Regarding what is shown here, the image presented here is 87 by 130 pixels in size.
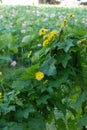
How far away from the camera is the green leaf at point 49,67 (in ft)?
6.26

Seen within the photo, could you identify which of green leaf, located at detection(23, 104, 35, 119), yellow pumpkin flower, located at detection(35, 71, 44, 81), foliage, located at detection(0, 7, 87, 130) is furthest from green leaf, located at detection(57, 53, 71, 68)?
green leaf, located at detection(23, 104, 35, 119)

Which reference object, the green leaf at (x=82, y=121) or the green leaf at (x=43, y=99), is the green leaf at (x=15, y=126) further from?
the green leaf at (x=82, y=121)

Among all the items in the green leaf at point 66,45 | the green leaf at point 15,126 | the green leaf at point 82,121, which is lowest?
the green leaf at point 82,121

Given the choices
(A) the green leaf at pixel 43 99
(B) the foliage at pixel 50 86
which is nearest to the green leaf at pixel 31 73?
(B) the foliage at pixel 50 86

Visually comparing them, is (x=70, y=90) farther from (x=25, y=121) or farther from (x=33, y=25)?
(x=33, y=25)

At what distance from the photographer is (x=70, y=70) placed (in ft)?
6.51

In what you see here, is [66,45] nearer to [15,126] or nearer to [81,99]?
[81,99]

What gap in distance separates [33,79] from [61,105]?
0.62 feet

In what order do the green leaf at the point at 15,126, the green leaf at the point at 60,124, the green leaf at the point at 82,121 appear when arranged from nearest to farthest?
the green leaf at the point at 15,126 < the green leaf at the point at 82,121 < the green leaf at the point at 60,124

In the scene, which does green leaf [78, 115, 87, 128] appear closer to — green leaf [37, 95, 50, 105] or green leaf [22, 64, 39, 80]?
green leaf [37, 95, 50, 105]

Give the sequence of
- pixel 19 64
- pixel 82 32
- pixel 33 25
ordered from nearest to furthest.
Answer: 1. pixel 82 32
2. pixel 19 64
3. pixel 33 25

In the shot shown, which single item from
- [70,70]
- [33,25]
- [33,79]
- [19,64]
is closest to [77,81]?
[70,70]

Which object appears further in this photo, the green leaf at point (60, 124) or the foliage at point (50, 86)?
the green leaf at point (60, 124)

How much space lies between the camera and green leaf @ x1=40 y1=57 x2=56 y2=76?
6.26ft
